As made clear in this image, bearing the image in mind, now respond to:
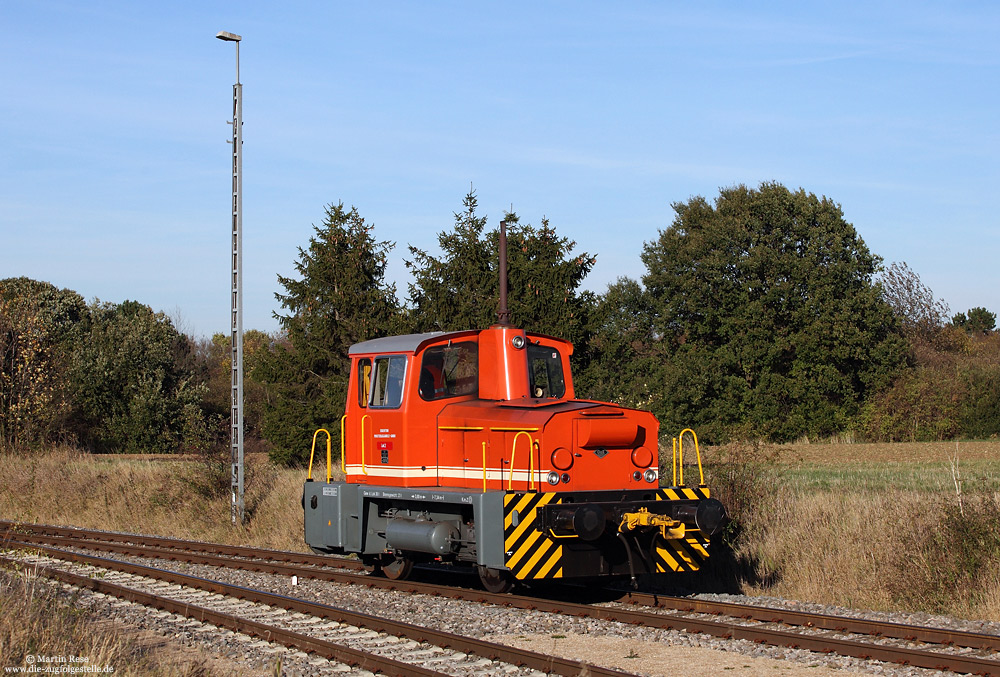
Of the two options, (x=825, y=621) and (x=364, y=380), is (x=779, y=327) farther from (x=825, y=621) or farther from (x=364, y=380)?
(x=825, y=621)

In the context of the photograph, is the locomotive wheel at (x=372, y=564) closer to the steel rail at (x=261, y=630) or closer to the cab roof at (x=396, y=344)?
the steel rail at (x=261, y=630)

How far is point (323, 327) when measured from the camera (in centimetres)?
3197

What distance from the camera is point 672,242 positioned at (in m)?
47.2

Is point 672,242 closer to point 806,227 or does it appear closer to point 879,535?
point 806,227

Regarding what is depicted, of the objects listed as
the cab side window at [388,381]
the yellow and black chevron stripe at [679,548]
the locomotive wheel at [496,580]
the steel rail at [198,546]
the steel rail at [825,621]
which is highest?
the cab side window at [388,381]

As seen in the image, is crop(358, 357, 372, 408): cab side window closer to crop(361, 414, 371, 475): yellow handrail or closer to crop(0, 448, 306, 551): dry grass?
crop(361, 414, 371, 475): yellow handrail

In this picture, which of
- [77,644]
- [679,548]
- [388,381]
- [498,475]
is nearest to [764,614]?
[679,548]

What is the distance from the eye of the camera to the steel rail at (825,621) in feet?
25.7

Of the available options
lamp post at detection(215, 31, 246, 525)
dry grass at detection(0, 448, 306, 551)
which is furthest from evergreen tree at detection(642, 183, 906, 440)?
lamp post at detection(215, 31, 246, 525)

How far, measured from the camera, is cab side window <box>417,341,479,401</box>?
1112 centimetres

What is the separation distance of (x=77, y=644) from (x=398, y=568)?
4921 mm

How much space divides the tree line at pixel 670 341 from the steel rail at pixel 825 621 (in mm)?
15334

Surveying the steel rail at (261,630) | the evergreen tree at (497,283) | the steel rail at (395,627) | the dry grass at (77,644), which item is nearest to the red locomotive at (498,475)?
the steel rail at (395,627)

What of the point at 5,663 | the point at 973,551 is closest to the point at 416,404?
the point at 5,663
